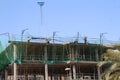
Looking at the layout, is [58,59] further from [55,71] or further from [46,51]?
[55,71]

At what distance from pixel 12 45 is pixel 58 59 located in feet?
20.3

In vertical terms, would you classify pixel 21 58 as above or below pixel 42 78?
above

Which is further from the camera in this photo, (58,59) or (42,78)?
(42,78)

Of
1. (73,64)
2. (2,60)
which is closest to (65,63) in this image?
(73,64)

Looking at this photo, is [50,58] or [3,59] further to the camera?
[3,59]

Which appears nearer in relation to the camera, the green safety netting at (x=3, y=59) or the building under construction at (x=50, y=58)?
the building under construction at (x=50, y=58)

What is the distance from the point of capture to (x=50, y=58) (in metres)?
44.4

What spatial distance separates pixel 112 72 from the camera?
31.9 metres

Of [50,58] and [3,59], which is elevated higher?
[50,58]

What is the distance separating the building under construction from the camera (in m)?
42.1

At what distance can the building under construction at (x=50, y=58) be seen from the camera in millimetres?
42125

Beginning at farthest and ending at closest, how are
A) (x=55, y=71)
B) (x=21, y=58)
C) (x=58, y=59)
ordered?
(x=55, y=71) → (x=58, y=59) → (x=21, y=58)

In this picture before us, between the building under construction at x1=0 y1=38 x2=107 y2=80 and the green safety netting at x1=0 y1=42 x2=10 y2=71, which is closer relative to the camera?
the building under construction at x1=0 y1=38 x2=107 y2=80

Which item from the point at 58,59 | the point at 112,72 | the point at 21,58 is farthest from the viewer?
the point at 58,59
